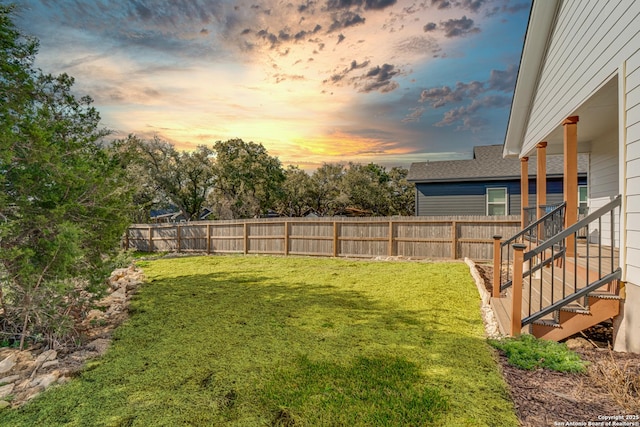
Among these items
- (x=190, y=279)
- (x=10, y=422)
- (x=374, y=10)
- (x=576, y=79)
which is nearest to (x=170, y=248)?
(x=190, y=279)

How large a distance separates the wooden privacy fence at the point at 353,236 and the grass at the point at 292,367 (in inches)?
199

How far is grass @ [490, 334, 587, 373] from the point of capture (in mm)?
3064

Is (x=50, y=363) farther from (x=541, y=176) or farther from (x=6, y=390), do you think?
(x=541, y=176)

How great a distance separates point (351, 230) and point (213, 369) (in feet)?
31.0

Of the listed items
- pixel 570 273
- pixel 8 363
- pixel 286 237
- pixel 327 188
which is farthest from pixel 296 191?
pixel 8 363

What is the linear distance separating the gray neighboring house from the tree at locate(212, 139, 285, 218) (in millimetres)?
11261

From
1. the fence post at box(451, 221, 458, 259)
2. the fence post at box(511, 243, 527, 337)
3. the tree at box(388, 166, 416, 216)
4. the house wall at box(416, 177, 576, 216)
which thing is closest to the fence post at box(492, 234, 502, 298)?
the fence post at box(511, 243, 527, 337)

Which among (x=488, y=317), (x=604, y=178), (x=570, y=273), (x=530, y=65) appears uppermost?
(x=530, y=65)

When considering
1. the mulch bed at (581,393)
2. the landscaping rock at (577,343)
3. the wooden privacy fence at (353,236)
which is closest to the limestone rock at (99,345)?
the mulch bed at (581,393)

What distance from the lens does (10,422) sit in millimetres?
2398

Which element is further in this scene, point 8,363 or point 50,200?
point 50,200

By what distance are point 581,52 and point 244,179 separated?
2048cm

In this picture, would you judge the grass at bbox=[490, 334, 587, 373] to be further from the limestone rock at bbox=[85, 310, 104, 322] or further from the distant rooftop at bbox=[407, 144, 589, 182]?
the distant rooftop at bbox=[407, 144, 589, 182]

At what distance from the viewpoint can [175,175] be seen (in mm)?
22766
